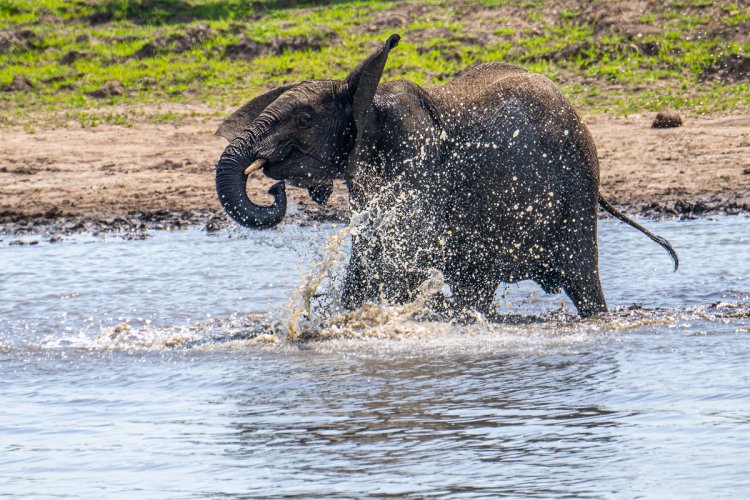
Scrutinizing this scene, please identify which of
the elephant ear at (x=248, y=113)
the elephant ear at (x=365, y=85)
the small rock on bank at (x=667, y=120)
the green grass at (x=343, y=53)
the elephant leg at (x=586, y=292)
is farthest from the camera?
the green grass at (x=343, y=53)

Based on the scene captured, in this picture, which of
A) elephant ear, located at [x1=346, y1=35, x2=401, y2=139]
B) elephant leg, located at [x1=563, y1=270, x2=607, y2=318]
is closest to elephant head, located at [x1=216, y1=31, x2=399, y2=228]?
elephant ear, located at [x1=346, y1=35, x2=401, y2=139]

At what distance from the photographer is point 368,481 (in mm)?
5988

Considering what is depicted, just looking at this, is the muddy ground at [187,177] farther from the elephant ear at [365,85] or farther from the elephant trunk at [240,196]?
the elephant trunk at [240,196]

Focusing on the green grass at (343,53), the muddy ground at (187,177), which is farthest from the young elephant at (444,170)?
the green grass at (343,53)

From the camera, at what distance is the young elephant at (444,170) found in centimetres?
843

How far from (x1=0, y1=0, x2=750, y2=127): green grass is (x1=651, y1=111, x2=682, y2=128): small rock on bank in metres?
0.60

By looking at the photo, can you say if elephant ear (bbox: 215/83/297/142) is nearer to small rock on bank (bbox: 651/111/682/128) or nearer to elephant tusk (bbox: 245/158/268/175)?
elephant tusk (bbox: 245/158/268/175)

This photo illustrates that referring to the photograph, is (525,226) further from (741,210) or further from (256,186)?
(256,186)

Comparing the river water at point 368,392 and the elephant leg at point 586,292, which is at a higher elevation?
the elephant leg at point 586,292

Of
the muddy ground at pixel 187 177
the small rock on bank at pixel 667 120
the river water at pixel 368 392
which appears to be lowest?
the river water at pixel 368 392

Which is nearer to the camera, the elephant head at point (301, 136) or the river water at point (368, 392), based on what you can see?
the river water at point (368, 392)

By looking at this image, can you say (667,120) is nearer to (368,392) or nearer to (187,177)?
(187,177)

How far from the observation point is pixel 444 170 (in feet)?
28.9

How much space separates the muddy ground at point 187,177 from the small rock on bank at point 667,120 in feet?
0.35
